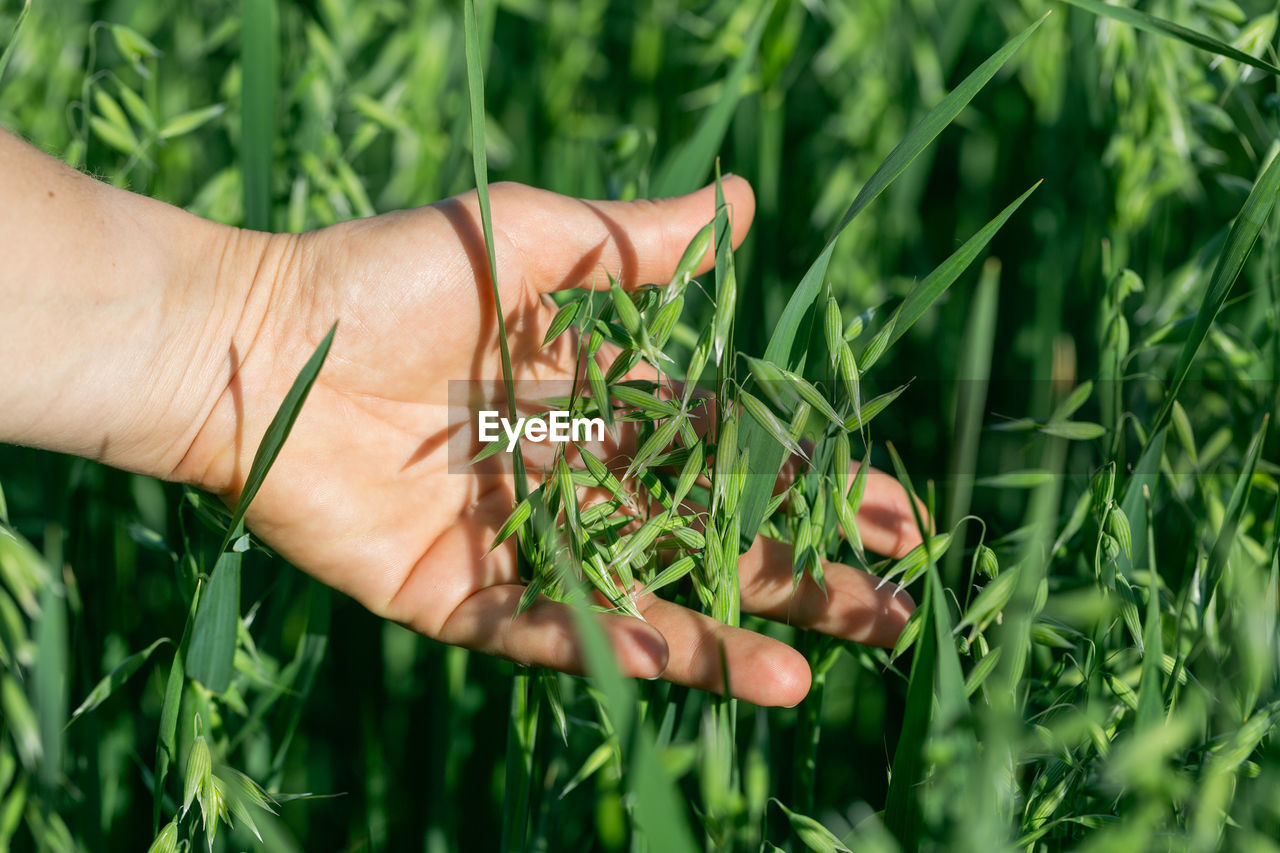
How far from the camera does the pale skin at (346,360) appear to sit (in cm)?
86

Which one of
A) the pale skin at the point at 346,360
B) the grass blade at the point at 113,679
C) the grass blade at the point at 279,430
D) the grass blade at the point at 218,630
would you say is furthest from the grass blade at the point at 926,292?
the grass blade at the point at 113,679

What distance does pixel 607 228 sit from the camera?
939mm

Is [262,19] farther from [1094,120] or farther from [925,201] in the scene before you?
[925,201]

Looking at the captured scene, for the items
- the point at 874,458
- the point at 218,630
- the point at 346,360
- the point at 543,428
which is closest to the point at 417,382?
the point at 346,360

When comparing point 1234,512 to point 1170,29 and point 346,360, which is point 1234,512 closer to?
point 1170,29

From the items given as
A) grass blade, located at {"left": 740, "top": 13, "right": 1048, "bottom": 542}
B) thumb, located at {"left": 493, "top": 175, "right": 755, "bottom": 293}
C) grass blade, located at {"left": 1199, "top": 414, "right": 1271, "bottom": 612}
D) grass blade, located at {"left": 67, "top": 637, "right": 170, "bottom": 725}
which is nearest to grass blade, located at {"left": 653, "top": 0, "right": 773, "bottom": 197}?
thumb, located at {"left": 493, "top": 175, "right": 755, "bottom": 293}

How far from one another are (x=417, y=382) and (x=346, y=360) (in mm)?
79

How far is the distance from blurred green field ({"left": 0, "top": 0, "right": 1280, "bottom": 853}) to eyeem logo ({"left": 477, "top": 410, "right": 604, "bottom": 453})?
0.83ft

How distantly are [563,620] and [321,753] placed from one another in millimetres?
559

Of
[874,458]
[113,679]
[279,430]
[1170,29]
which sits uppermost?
[1170,29]

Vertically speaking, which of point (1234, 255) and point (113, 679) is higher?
point (1234, 255)

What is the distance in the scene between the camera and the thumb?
36.4 inches

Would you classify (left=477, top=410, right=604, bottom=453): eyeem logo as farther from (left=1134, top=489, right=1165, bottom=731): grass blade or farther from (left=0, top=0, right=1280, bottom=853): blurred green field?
(left=1134, top=489, right=1165, bottom=731): grass blade

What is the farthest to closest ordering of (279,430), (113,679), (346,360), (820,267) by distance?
(346,360)
(113,679)
(820,267)
(279,430)
